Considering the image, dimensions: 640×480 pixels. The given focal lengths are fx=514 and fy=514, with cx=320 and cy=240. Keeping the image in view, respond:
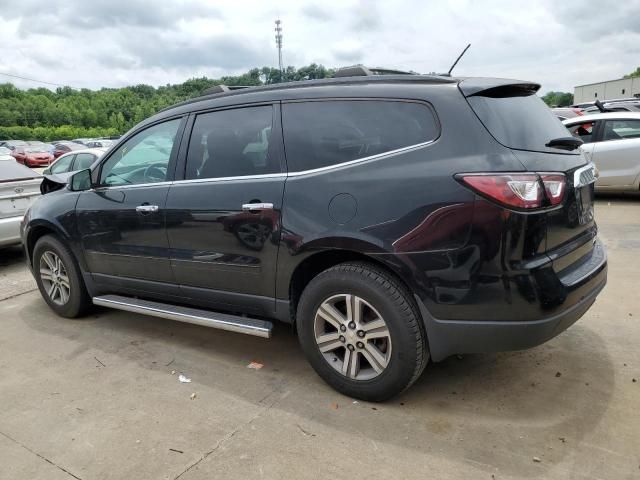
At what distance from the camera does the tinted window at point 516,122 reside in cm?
265

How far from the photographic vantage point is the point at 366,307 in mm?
2924

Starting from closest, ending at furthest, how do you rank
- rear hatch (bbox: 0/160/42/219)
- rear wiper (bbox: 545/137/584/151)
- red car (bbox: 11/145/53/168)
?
rear wiper (bbox: 545/137/584/151) → rear hatch (bbox: 0/160/42/219) → red car (bbox: 11/145/53/168)

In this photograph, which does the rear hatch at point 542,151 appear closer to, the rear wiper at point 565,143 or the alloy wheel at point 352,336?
the rear wiper at point 565,143

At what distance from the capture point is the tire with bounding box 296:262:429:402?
2.77 metres

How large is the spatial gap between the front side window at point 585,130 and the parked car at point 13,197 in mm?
8784

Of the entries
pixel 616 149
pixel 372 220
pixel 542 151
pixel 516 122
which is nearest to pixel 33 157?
pixel 616 149

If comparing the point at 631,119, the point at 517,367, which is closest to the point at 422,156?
the point at 517,367

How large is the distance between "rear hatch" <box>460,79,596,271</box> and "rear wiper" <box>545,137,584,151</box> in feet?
0.08

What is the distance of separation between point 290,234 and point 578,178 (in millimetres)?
1646

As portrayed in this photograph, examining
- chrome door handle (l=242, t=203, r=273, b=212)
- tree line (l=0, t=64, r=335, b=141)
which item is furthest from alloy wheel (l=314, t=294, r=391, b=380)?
tree line (l=0, t=64, r=335, b=141)

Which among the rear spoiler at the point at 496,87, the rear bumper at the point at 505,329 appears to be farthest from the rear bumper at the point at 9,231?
the rear spoiler at the point at 496,87

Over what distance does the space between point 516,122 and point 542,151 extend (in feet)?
0.68

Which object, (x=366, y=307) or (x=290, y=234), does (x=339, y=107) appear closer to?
(x=290, y=234)

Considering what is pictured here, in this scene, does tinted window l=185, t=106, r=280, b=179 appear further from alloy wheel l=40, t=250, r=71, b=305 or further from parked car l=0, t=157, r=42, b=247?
parked car l=0, t=157, r=42, b=247
